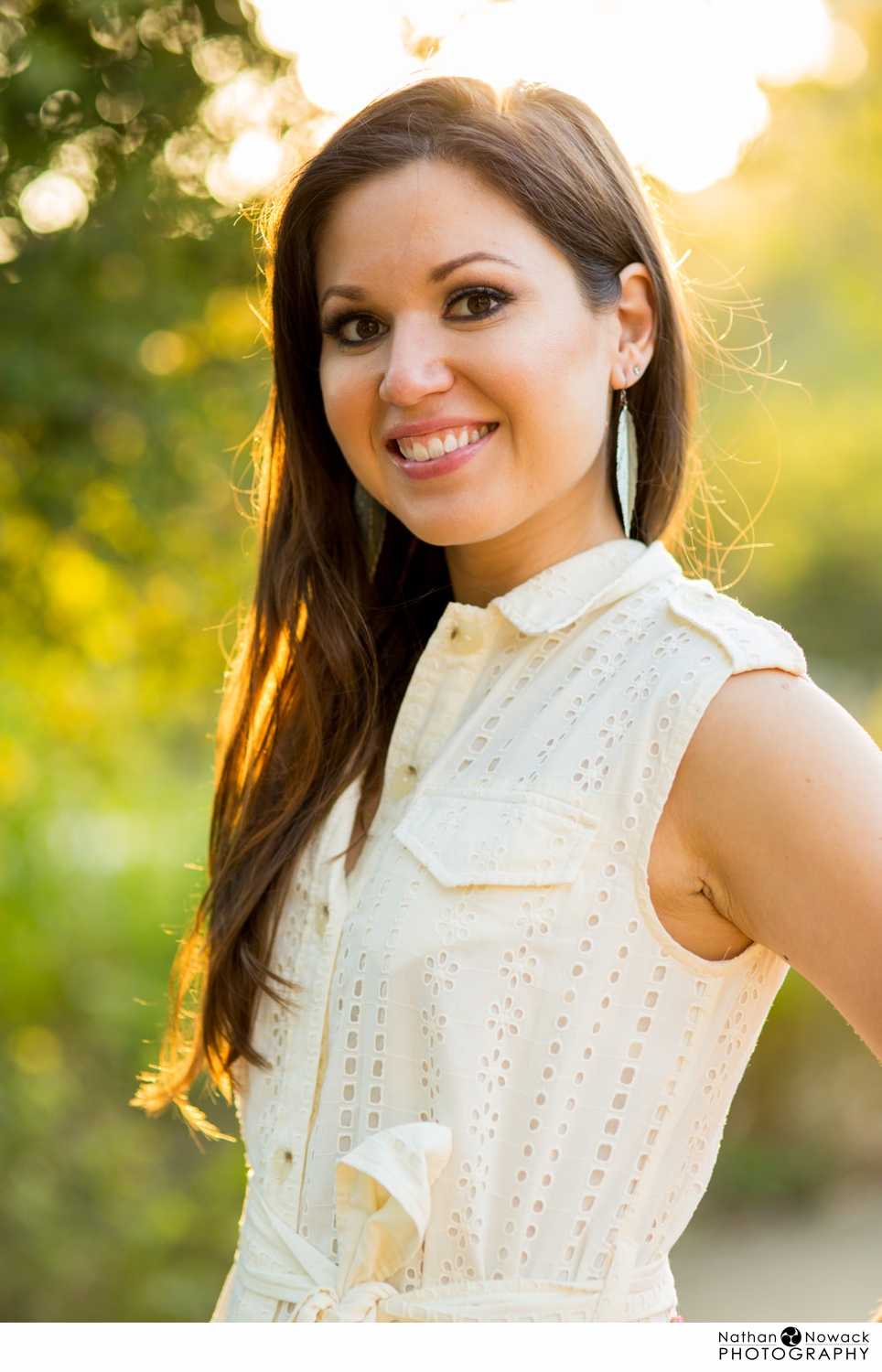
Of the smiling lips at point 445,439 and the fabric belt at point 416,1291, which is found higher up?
the smiling lips at point 445,439

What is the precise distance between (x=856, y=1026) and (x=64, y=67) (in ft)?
6.87

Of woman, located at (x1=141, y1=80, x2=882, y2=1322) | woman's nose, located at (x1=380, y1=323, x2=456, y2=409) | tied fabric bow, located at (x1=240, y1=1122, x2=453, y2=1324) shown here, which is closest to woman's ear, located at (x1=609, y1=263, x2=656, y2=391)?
woman, located at (x1=141, y1=80, x2=882, y2=1322)

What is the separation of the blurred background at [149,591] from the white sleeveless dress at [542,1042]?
64cm

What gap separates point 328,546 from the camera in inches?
79.8

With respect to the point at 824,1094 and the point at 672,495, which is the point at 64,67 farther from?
the point at 824,1094

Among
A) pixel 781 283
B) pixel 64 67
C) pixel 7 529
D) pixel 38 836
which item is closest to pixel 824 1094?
pixel 38 836

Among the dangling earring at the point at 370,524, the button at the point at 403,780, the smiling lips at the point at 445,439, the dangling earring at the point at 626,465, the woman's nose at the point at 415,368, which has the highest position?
the woman's nose at the point at 415,368

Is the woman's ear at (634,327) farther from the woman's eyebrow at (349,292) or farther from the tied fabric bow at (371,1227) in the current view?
the tied fabric bow at (371,1227)

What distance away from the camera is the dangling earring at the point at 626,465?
178 cm

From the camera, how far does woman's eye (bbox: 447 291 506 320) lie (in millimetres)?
1539

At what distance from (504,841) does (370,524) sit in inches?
31.8
